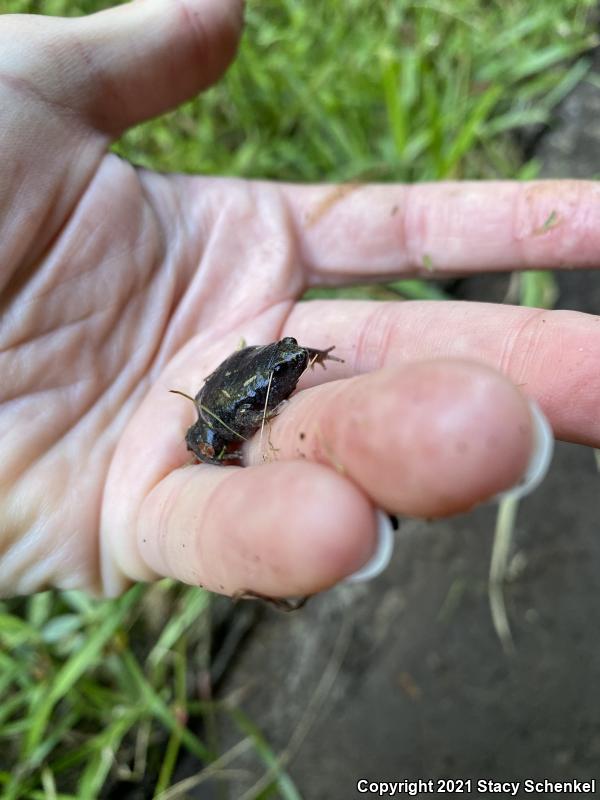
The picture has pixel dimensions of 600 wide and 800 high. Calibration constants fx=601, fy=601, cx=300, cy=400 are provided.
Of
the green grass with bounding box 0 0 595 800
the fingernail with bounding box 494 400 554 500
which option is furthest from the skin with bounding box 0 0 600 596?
the green grass with bounding box 0 0 595 800

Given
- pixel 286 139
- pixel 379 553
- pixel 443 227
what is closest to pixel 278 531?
pixel 379 553

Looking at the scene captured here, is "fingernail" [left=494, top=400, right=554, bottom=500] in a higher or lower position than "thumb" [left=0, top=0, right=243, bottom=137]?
lower

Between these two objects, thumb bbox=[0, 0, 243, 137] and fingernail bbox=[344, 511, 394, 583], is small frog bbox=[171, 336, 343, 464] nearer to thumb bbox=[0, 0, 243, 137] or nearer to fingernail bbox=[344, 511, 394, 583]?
fingernail bbox=[344, 511, 394, 583]

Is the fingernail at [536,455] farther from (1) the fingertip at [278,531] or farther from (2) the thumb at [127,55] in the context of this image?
(2) the thumb at [127,55]

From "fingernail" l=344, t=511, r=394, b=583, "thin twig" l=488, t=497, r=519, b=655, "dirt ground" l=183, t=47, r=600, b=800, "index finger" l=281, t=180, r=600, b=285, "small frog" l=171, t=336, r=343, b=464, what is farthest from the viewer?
"thin twig" l=488, t=497, r=519, b=655

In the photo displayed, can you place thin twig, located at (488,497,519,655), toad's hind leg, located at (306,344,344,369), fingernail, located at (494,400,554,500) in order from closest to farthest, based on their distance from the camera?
fingernail, located at (494,400,554,500), toad's hind leg, located at (306,344,344,369), thin twig, located at (488,497,519,655)

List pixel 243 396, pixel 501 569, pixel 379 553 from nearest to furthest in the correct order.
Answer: pixel 379 553, pixel 243 396, pixel 501 569

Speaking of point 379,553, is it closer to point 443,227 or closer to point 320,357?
point 320,357
